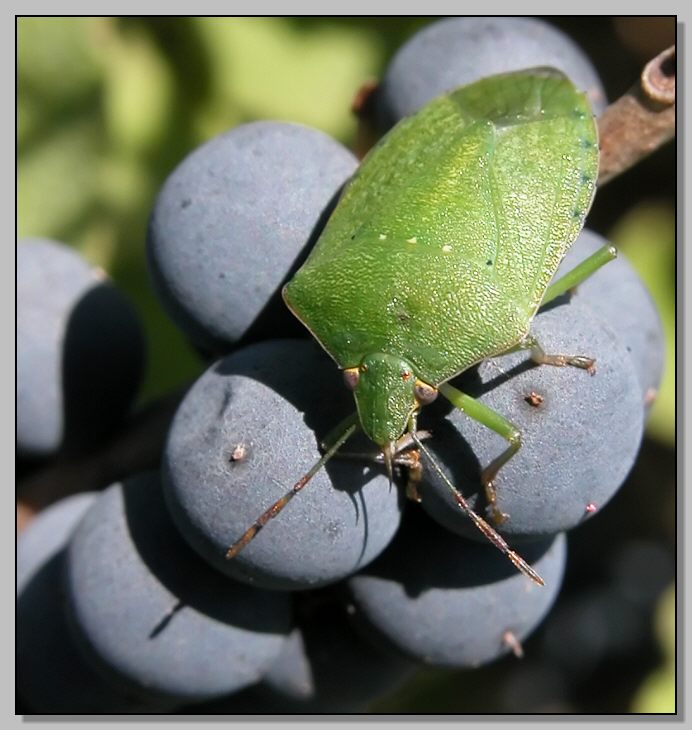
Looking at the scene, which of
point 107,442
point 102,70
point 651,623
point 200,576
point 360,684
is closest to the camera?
point 200,576

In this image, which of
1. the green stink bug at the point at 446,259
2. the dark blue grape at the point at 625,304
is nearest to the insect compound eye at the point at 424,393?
the green stink bug at the point at 446,259

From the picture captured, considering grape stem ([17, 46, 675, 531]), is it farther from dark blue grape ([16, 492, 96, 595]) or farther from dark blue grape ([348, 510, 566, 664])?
dark blue grape ([348, 510, 566, 664])

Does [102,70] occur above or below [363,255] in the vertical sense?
below

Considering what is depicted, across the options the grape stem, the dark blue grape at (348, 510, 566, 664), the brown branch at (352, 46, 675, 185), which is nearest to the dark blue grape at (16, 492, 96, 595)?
the grape stem

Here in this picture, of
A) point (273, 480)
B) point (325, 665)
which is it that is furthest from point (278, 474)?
point (325, 665)

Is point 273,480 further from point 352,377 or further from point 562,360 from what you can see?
point 562,360

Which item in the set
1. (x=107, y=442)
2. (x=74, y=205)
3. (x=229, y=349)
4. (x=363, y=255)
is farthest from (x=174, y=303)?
(x=74, y=205)

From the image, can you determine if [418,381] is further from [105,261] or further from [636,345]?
[105,261]
